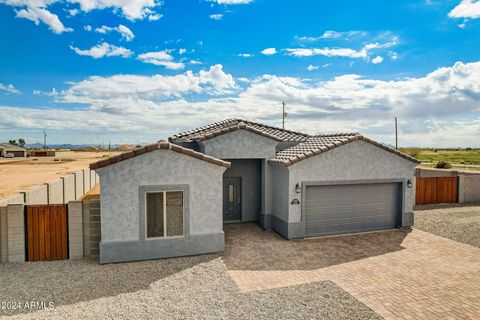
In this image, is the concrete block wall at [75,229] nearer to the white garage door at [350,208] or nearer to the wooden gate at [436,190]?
the white garage door at [350,208]

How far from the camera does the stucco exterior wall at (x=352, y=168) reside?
1260 cm

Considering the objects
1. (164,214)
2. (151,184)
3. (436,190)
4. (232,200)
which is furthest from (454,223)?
(151,184)

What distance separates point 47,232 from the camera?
32.9ft

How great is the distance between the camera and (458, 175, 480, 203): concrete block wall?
66.3 ft

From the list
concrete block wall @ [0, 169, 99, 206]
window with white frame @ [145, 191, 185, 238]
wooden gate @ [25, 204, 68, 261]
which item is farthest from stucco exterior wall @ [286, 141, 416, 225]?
concrete block wall @ [0, 169, 99, 206]

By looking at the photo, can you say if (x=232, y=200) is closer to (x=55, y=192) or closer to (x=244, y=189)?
(x=244, y=189)

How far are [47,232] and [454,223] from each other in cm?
1817

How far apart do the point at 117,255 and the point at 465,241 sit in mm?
13706

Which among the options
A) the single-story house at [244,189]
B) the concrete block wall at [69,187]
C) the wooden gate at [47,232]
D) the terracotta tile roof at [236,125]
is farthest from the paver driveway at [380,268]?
the concrete block wall at [69,187]

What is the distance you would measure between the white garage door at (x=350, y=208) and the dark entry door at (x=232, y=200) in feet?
12.6

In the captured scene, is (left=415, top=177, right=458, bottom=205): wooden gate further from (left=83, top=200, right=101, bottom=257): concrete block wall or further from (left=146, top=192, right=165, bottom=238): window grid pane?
(left=83, top=200, right=101, bottom=257): concrete block wall

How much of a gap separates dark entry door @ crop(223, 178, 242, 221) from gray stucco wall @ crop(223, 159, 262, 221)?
208mm

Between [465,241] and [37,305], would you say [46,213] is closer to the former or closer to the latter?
[37,305]

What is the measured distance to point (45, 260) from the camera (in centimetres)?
1006
